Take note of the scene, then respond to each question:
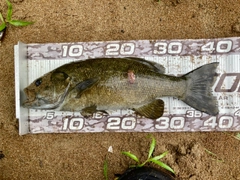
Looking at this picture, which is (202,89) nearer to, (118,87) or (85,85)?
(118,87)

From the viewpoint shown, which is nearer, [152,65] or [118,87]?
[118,87]

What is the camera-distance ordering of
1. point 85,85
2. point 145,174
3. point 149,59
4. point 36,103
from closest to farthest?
point 85,85 < point 36,103 < point 145,174 < point 149,59

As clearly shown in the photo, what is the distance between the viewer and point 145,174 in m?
3.71

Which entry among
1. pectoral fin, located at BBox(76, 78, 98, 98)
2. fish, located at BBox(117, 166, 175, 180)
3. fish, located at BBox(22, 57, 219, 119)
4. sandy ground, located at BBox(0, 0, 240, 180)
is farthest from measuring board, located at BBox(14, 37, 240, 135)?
pectoral fin, located at BBox(76, 78, 98, 98)

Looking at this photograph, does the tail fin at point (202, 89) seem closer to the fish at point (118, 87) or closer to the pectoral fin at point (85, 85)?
the fish at point (118, 87)

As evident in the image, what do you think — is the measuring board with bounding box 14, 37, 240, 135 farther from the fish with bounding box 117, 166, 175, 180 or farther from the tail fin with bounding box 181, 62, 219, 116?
the fish with bounding box 117, 166, 175, 180

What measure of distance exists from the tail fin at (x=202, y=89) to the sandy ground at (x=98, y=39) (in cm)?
44

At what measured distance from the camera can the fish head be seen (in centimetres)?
340

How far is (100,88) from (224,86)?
1449 mm

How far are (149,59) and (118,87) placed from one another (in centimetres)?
62

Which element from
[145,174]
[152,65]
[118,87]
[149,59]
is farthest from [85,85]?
[145,174]

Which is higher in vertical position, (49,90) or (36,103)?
(49,90)

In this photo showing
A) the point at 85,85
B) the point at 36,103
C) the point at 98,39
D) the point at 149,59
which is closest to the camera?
the point at 85,85

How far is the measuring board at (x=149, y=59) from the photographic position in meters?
3.76
